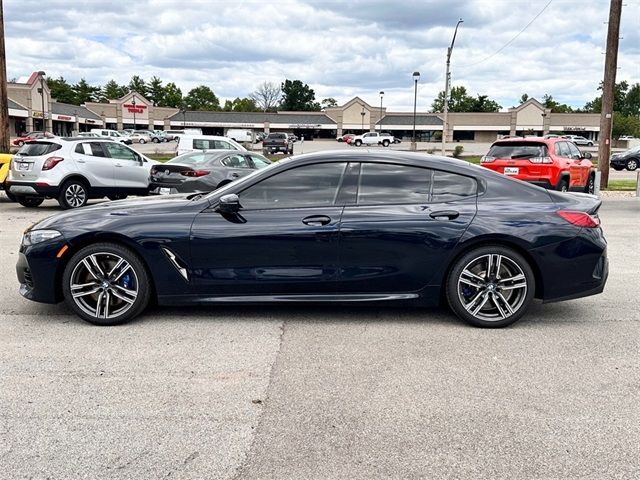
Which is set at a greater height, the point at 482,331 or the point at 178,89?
the point at 178,89

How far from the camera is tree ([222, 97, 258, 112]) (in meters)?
144

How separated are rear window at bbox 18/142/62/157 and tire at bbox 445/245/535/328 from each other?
10932 millimetres

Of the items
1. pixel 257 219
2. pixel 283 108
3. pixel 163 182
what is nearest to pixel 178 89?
pixel 283 108

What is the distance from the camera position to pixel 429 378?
411 centimetres

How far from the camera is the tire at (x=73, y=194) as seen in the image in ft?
43.4

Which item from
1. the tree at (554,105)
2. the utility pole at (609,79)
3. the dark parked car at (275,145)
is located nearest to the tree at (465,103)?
the tree at (554,105)

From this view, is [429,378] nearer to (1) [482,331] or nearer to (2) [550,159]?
(1) [482,331]

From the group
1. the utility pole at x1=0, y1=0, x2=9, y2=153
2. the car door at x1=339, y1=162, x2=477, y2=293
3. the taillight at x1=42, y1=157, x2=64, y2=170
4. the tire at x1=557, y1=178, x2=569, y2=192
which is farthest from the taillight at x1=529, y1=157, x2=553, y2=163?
the utility pole at x1=0, y1=0, x2=9, y2=153

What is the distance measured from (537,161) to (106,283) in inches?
432

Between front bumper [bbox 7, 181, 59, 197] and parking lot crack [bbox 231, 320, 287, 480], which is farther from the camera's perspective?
front bumper [bbox 7, 181, 59, 197]

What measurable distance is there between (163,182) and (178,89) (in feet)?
428

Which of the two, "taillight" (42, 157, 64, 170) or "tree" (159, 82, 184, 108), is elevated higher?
"tree" (159, 82, 184, 108)

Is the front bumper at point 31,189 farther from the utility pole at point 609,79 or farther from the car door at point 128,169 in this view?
the utility pole at point 609,79

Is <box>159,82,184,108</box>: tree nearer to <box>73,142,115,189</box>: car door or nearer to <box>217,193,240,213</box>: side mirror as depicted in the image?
<box>73,142,115,189</box>: car door
